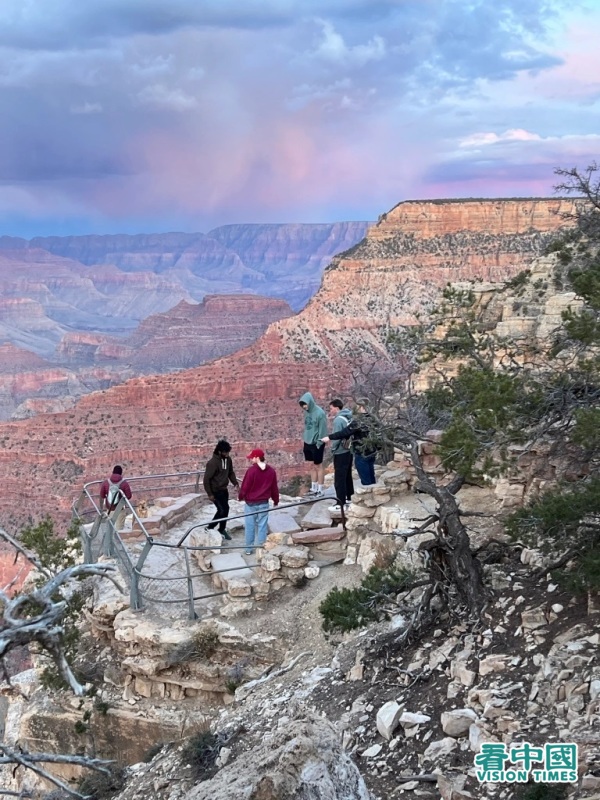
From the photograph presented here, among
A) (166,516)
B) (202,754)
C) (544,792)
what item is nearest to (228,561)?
(166,516)

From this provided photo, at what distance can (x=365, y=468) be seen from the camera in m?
10.0

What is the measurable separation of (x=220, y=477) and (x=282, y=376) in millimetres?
54564

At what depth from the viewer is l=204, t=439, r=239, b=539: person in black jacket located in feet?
33.1

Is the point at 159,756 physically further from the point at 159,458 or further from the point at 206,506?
the point at 159,458

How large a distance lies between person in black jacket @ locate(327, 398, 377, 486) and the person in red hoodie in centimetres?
93

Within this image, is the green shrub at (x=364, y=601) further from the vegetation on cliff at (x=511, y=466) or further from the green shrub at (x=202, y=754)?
the green shrub at (x=202, y=754)

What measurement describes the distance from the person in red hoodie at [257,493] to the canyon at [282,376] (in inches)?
1547

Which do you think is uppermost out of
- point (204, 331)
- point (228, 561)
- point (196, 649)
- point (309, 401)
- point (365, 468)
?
point (204, 331)

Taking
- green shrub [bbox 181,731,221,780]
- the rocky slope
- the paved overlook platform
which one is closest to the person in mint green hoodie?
the paved overlook platform

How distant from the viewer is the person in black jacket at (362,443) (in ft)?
30.2

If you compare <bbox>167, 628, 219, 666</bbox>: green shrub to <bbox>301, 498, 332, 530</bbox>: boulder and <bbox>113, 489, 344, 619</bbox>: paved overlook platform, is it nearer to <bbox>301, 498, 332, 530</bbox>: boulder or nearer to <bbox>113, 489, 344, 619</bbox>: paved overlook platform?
<bbox>113, 489, 344, 619</bbox>: paved overlook platform

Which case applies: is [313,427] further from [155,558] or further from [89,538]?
[89,538]

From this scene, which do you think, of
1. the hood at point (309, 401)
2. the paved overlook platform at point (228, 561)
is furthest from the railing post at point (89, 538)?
the hood at point (309, 401)

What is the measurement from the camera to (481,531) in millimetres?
8633
